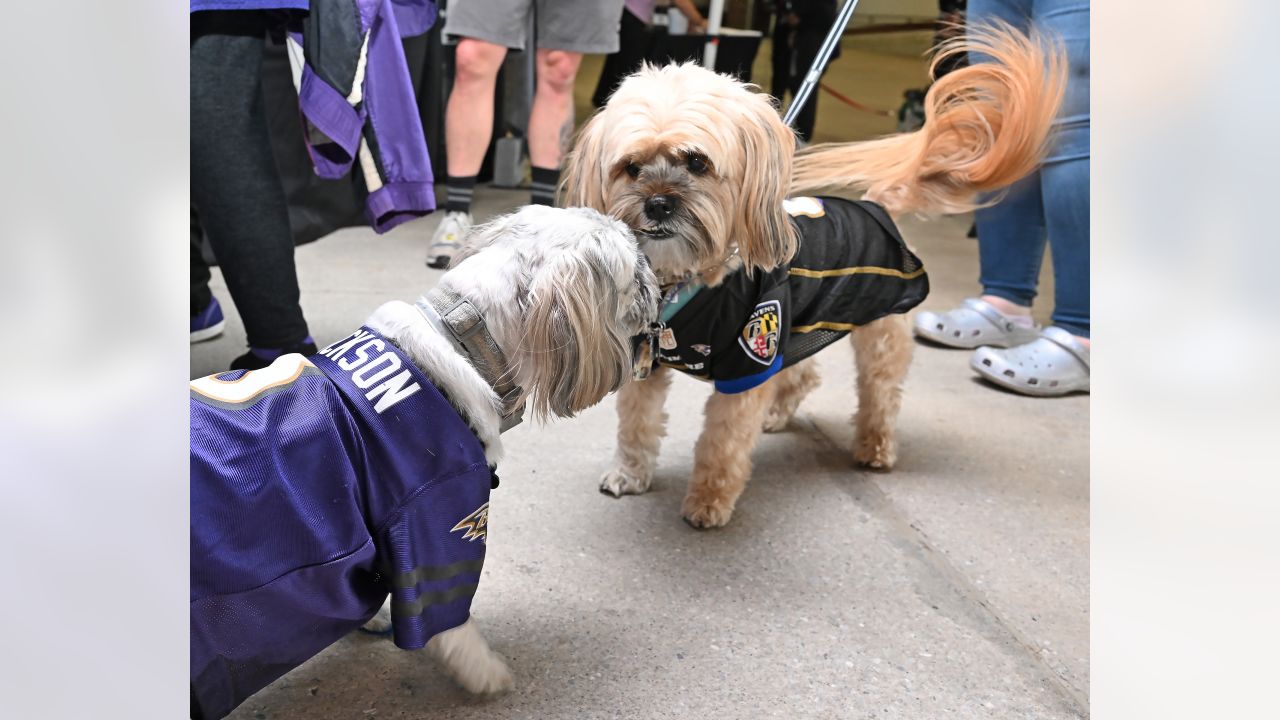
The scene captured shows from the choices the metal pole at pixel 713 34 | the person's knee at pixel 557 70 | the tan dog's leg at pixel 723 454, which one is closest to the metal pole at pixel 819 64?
the tan dog's leg at pixel 723 454

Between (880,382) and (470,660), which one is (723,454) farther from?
(470,660)

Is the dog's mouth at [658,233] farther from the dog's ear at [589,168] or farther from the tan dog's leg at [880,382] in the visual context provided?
the tan dog's leg at [880,382]

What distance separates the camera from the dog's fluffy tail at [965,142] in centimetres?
285

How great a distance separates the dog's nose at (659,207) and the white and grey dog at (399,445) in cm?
40

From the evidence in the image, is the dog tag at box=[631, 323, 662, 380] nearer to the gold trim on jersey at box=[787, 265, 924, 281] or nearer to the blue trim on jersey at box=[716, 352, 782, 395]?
the blue trim on jersey at box=[716, 352, 782, 395]

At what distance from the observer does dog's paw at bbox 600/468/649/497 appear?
2793mm

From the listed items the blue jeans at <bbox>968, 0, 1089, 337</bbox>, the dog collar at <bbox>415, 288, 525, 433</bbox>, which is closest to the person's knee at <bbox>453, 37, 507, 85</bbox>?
the blue jeans at <bbox>968, 0, 1089, 337</bbox>

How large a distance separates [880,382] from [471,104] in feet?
8.05

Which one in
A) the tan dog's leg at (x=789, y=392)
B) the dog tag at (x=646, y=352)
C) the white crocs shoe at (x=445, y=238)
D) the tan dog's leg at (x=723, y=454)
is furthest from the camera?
the white crocs shoe at (x=445, y=238)
